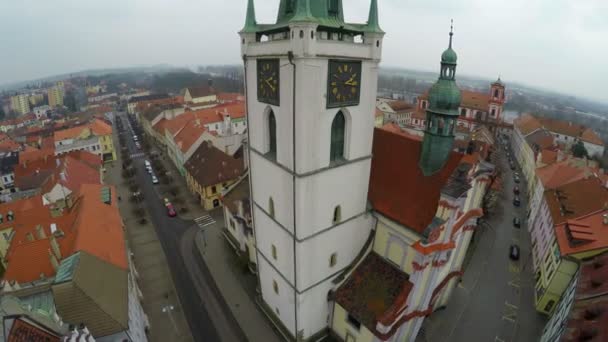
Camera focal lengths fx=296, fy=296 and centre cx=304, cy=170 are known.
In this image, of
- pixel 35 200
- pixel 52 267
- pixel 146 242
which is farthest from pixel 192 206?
pixel 52 267

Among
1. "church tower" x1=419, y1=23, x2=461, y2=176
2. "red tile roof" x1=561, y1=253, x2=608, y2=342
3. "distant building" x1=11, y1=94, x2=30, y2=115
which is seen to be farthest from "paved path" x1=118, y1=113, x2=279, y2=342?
"distant building" x1=11, y1=94, x2=30, y2=115

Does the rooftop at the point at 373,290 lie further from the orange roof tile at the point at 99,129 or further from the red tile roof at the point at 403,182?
the orange roof tile at the point at 99,129

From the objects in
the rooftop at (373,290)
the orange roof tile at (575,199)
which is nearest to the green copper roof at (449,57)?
the rooftop at (373,290)

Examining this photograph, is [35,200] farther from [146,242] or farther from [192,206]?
[192,206]

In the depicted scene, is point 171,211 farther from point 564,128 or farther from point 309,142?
point 564,128

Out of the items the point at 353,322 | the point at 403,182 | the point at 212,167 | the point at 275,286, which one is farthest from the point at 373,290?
the point at 212,167
